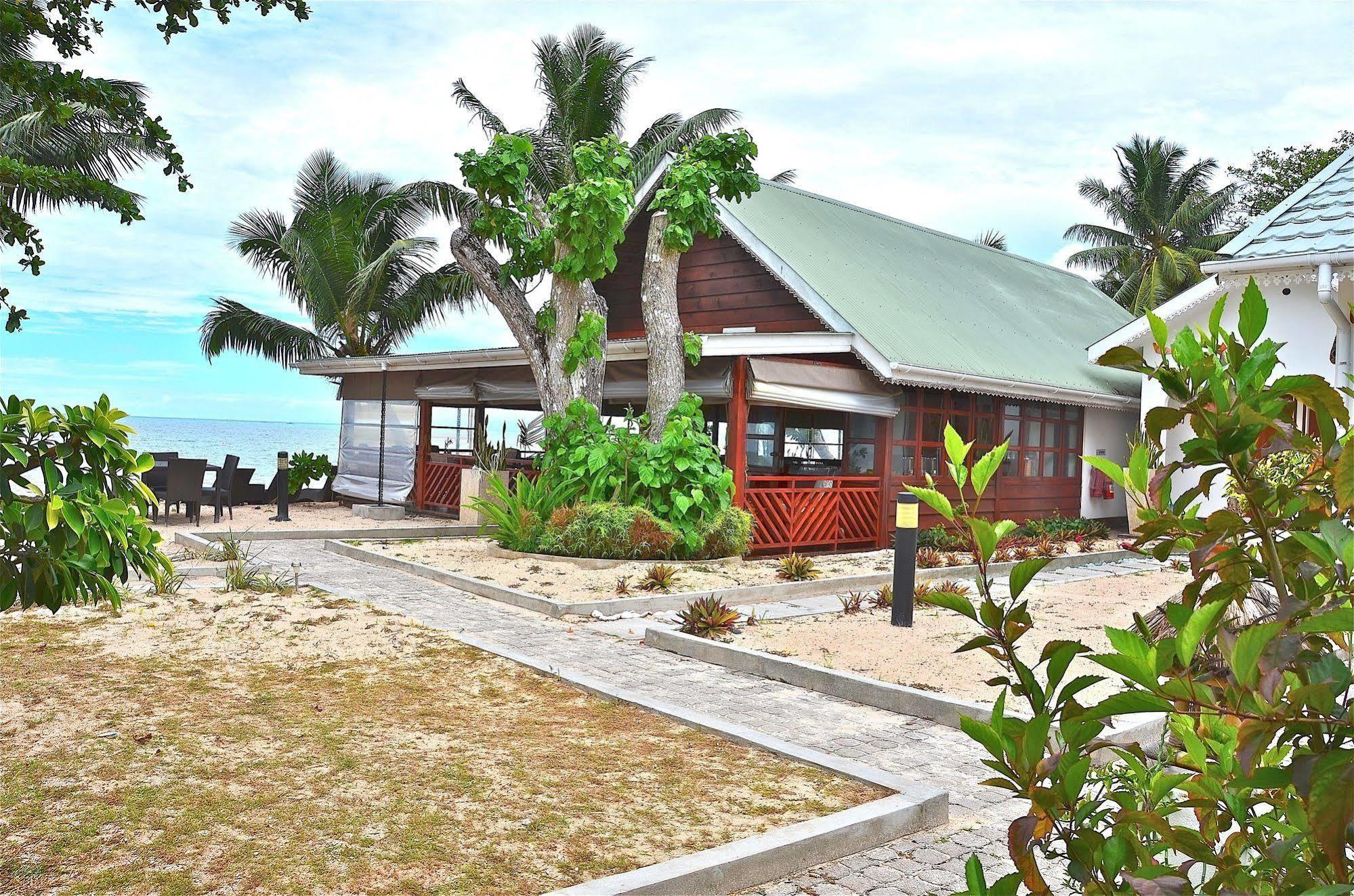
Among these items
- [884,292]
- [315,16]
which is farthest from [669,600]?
[884,292]

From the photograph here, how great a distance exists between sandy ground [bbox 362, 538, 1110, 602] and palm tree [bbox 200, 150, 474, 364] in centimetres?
1377

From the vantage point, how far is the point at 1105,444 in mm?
19500

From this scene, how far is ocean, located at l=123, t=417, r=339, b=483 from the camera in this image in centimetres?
7850

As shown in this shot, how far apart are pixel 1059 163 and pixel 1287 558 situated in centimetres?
4254

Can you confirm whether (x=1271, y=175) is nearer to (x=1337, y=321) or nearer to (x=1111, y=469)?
(x=1337, y=321)

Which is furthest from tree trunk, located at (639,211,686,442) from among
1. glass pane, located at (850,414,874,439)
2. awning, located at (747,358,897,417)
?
glass pane, located at (850,414,874,439)

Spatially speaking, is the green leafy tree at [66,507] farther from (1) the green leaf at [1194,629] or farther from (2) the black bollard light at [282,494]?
(2) the black bollard light at [282,494]

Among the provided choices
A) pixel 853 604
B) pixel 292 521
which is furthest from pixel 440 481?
pixel 853 604

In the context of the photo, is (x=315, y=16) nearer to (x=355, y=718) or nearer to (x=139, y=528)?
(x=139, y=528)

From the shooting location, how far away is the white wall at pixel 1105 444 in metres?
19.1

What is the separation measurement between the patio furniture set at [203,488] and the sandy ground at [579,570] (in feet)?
13.9

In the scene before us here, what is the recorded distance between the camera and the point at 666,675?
7.43 meters

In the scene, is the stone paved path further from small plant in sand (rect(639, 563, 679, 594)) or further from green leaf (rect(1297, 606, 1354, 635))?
green leaf (rect(1297, 606, 1354, 635))

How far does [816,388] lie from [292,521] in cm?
968
